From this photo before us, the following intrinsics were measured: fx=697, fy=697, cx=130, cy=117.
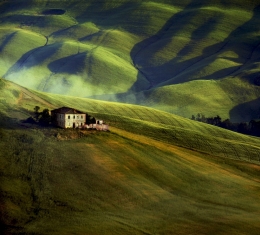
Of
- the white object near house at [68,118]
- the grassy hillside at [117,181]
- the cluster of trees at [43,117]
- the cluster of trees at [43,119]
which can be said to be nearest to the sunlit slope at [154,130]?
the grassy hillside at [117,181]

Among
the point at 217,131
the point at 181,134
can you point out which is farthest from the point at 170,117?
the point at 181,134

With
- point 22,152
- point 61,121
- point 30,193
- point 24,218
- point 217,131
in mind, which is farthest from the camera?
point 217,131

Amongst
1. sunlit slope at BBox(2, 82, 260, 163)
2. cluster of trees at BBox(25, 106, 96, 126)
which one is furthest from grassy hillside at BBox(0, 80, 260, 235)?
cluster of trees at BBox(25, 106, 96, 126)

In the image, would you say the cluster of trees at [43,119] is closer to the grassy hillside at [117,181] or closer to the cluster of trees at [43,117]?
the cluster of trees at [43,117]

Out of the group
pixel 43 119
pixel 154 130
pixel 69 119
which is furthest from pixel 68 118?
pixel 154 130

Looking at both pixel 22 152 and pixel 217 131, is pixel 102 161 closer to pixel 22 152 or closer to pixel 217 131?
pixel 22 152

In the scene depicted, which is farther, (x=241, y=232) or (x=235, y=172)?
(x=235, y=172)
